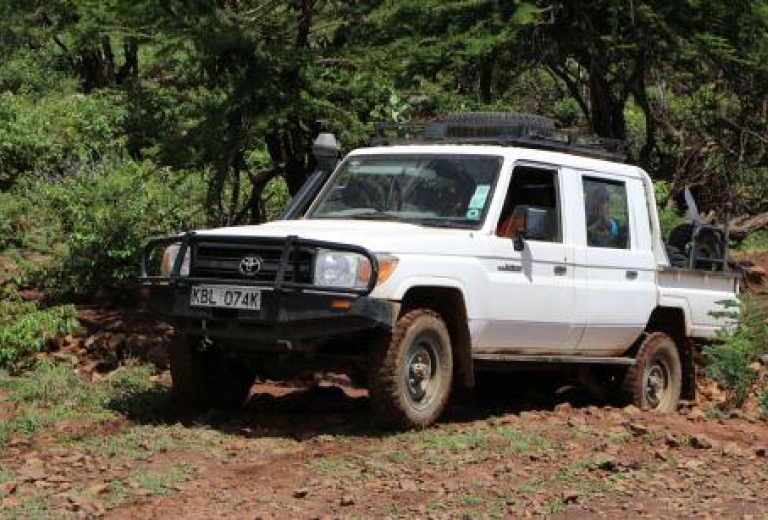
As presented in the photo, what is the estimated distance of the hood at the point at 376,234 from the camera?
22.5ft

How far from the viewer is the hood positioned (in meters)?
6.85

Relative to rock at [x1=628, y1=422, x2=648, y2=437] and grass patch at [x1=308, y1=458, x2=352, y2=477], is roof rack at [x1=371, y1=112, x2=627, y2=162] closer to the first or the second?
rock at [x1=628, y1=422, x2=648, y2=437]

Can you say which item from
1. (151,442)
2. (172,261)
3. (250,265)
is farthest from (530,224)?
(151,442)

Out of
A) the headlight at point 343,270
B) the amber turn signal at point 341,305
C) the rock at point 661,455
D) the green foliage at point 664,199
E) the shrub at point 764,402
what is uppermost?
the green foliage at point 664,199

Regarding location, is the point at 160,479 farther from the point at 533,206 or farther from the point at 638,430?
the point at 533,206

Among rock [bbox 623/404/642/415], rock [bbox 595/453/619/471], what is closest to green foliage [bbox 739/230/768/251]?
rock [bbox 623/404/642/415]

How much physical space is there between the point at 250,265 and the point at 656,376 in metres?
3.79

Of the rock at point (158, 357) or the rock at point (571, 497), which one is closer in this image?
the rock at point (571, 497)

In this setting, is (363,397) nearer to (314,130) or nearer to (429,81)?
(314,130)

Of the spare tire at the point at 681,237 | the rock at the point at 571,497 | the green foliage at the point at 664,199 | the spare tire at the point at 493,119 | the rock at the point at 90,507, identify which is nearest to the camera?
the rock at the point at 90,507

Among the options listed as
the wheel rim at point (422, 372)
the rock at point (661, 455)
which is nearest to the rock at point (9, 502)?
the wheel rim at point (422, 372)

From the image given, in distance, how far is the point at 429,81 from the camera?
40.3ft

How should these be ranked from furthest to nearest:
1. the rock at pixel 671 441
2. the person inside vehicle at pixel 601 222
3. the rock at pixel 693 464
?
the person inside vehicle at pixel 601 222 → the rock at pixel 671 441 → the rock at pixel 693 464

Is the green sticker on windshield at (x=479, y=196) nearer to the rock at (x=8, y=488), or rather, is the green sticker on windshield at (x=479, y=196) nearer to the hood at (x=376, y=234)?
the hood at (x=376, y=234)
